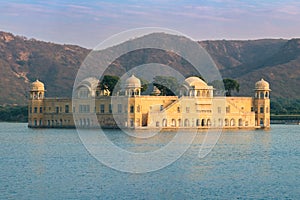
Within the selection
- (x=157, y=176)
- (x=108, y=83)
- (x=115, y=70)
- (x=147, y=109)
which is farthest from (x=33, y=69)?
(x=157, y=176)

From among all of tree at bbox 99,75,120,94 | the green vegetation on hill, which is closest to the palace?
tree at bbox 99,75,120,94

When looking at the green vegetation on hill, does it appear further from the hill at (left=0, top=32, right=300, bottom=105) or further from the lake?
the lake

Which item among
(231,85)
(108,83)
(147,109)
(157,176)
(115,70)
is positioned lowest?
(157,176)

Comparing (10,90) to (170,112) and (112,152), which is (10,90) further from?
(112,152)

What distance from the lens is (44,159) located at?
37562 mm

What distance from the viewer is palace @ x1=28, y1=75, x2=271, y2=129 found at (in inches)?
2675

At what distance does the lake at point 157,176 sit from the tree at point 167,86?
39.3m

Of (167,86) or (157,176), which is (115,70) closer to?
(167,86)

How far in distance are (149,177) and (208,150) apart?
13.8 meters

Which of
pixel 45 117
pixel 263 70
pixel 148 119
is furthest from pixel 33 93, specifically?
pixel 263 70

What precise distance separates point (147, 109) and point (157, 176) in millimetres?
37860

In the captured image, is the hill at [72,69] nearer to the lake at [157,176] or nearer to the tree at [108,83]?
the tree at [108,83]

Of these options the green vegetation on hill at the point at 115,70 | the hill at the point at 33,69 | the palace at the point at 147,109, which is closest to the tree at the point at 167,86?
the palace at the point at 147,109

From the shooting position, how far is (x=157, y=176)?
3059 centimetres
